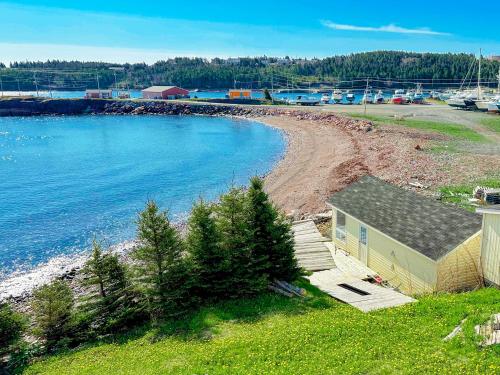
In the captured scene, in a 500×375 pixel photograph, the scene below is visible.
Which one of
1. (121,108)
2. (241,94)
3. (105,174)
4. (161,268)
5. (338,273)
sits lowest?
(105,174)

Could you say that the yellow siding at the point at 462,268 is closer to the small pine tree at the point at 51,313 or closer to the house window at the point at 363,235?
the house window at the point at 363,235

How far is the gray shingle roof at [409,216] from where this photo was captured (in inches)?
723

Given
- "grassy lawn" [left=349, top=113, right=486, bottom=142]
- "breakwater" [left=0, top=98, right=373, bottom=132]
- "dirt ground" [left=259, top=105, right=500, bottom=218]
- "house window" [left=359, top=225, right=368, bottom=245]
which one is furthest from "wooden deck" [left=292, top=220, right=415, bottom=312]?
"breakwater" [left=0, top=98, right=373, bottom=132]

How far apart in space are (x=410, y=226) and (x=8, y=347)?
1722 cm

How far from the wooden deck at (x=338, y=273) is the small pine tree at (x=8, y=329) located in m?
12.2

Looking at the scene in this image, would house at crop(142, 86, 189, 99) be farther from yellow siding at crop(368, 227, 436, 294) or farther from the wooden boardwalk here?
yellow siding at crop(368, 227, 436, 294)

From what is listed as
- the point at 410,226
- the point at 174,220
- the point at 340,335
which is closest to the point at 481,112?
the point at 174,220

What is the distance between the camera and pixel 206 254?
18.6m

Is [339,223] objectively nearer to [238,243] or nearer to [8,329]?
[238,243]

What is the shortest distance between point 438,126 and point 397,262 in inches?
2176

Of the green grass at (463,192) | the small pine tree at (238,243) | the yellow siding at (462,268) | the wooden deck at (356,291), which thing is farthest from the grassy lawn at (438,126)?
the small pine tree at (238,243)

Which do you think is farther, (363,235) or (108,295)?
(363,235)

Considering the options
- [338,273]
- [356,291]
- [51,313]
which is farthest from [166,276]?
[338,273]

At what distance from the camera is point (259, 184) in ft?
63.1
